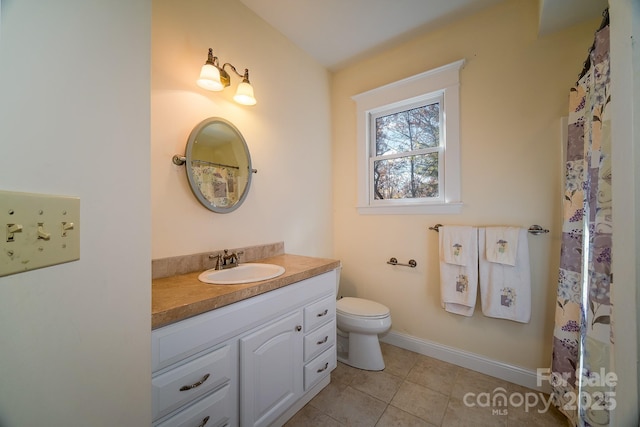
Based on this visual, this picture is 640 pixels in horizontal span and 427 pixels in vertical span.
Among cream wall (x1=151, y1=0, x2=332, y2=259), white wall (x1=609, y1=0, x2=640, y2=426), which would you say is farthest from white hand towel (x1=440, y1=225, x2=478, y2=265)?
white wall (x1=609, y1=0, x2=640, y2=426)

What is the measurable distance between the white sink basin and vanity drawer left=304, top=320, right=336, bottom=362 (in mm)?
433

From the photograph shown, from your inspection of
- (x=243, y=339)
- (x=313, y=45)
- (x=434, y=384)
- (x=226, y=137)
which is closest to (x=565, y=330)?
(x=434, y=384)

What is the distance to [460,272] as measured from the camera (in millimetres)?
1751

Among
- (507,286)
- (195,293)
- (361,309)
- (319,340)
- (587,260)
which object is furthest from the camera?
(361,309)

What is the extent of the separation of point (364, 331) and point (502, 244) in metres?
1.13

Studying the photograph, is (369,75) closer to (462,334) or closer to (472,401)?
(462,334)

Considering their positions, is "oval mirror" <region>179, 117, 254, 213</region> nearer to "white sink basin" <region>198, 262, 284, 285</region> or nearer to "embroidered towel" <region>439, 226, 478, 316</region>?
"white sink basin" <region>198, 262, 284, 285</region>

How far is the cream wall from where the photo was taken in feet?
4.16

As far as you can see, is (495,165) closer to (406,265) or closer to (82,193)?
(406,265)

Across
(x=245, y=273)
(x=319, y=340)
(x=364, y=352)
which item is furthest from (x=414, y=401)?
(x=245, y=273)

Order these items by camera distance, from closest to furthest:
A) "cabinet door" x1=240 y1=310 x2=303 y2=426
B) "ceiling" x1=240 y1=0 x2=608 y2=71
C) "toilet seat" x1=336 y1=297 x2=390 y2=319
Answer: "cabinet door" x1=240 y1=310 x2=303 y2=426 → "ceiling" x1=240 y1=0 x2=608 y2=71 → "toilet seat" x1=336 y1=297 x2=390 y2=319

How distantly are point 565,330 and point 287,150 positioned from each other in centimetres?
213

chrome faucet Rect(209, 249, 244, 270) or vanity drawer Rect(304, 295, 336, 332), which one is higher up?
chrome faucet Rect(209, 249, 244, 270)

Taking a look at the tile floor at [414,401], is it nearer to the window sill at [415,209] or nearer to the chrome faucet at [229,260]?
the chrome faucet at [229,260]
